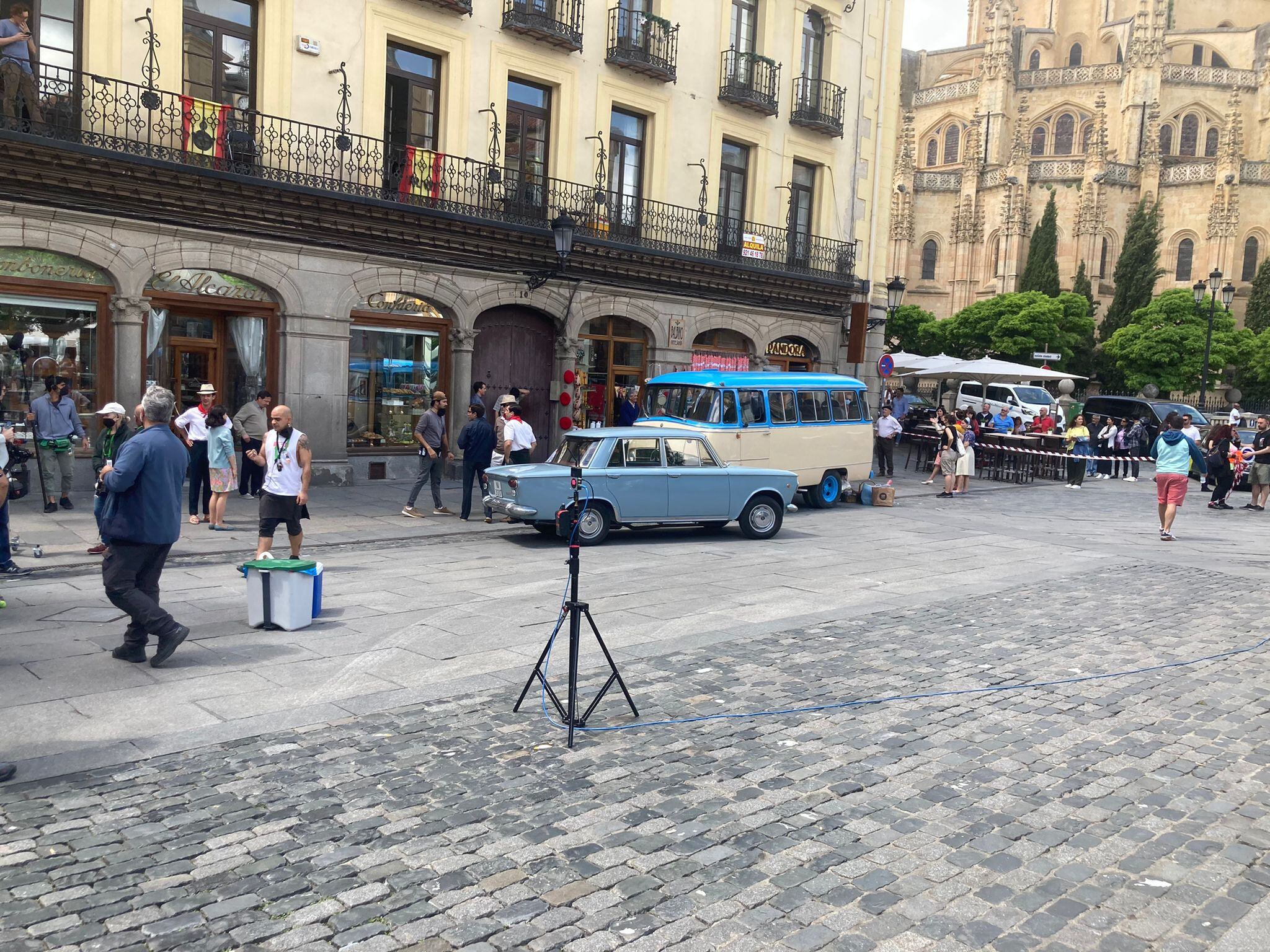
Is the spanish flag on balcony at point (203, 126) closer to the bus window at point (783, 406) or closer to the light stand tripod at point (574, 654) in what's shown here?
the bus window at point (783, 406)

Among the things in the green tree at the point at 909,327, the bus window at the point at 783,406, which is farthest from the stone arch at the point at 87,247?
the green tree at the point at 909,327

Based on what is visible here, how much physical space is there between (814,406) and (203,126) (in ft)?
37.2

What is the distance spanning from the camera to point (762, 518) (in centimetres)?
1491

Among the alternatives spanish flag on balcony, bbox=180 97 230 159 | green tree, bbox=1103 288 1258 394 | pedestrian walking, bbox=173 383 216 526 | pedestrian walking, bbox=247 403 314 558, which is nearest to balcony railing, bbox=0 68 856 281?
spanish flag on balcony, bbox=180 97 230 159

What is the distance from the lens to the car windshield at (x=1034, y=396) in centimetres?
3566

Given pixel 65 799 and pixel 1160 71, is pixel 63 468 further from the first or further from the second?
pixel 1160 71

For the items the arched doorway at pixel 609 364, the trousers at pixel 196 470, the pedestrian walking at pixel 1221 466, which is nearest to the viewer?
the trousers at pixel 196 470

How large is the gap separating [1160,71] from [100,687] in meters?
81.8

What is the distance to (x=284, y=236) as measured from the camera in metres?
17.5

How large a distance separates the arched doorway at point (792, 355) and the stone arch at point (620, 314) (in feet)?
13.6

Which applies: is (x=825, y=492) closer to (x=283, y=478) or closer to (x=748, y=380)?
(x=748, y=380)

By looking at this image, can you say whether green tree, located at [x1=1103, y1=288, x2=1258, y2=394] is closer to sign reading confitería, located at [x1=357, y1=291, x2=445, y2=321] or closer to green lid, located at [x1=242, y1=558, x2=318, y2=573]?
sign reading confitería, located at [x1=357, y1=291, x2=445, y2=321]

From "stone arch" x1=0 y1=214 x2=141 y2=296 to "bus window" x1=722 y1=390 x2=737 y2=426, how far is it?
9.42 m

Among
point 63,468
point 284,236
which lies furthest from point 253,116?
point 63,468
